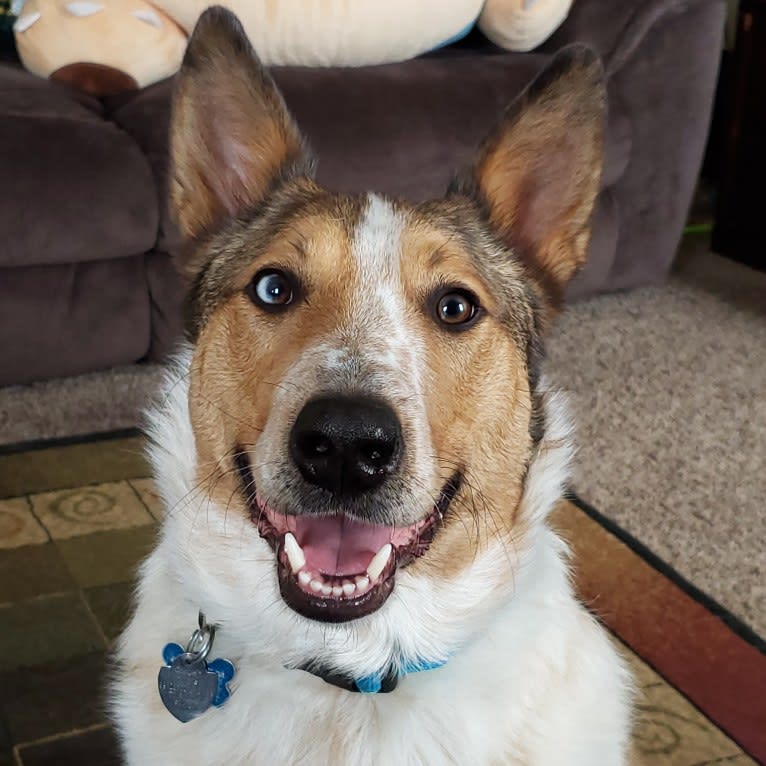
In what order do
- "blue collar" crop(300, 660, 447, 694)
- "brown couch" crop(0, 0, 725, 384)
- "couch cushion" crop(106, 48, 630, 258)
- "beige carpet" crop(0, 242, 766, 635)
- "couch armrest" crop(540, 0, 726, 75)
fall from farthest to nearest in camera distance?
"couch armrest" crop(540, 0, 726, 75) → "couch cushion" crop(106, 48, 630, 258) → "brown couch" crop(0, 0, 725, 384) → "beige carpet" crop(0, 242, 766, 635) → "blue collar" crop(300, 660, 447, 694)

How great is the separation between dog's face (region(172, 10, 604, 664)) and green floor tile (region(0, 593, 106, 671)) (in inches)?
35.2

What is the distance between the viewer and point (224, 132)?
1.91 m

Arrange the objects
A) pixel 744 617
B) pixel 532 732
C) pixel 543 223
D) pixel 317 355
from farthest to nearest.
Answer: pixel 744 617
pixel 543 223
pixel 532 732
pixel 317 355

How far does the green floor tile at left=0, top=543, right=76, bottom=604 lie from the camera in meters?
2.56

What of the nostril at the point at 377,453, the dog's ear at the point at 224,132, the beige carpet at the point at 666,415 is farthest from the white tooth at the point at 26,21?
the nostril at the point at 377,453

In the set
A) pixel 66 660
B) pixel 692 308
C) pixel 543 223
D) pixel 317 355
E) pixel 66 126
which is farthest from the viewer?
pixel 692 308

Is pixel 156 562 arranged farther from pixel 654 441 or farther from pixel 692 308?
pixel 692 308

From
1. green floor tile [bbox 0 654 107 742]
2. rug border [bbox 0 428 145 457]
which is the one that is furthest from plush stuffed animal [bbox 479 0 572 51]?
green floor tile [bbox 0 654 107 742]

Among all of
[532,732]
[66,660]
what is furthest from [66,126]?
[532,732]

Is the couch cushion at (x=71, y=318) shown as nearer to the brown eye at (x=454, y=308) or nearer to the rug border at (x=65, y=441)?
the rug border at (x=65, y=441)

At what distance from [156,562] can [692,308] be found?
344cm

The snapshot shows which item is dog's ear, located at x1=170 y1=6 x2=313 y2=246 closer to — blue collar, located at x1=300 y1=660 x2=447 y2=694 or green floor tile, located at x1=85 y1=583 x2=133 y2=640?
blue collar, located at x1=300 y1=660 x2=447 y2=694

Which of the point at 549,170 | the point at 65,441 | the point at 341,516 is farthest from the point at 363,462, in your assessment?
the point at 65,441

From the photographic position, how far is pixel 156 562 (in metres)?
1.83
